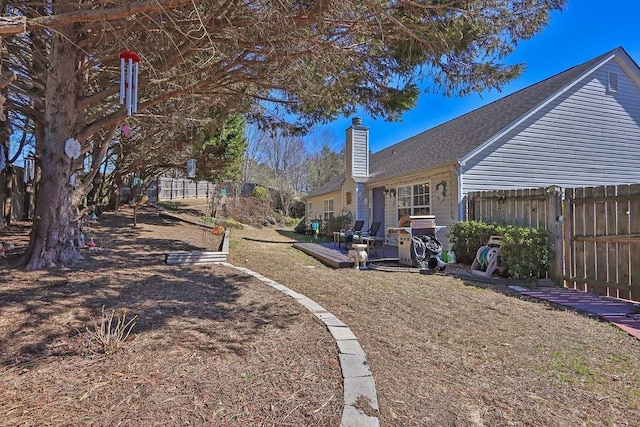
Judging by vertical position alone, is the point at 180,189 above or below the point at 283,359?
above

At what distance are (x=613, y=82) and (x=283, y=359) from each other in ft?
43.2

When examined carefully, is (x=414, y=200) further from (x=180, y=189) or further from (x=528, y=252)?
(x=180, y=189)

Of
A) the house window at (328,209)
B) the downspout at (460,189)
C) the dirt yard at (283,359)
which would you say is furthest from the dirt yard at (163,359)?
the house window at (328,209)

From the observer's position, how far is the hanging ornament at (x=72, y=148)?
5797 mm

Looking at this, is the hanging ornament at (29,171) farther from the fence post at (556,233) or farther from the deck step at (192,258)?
the fence post at (556,233)

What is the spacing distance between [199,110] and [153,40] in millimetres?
3745

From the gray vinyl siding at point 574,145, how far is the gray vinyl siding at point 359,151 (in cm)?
546

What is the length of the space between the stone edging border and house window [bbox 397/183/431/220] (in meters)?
7.72

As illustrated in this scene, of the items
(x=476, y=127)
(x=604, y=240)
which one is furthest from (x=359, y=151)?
(x=604, y=240)

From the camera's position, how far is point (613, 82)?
10.8m

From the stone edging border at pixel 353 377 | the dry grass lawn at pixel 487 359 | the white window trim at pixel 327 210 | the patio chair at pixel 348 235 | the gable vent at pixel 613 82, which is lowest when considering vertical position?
the dry grass lawn at pixel 487 359

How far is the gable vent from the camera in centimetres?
1075

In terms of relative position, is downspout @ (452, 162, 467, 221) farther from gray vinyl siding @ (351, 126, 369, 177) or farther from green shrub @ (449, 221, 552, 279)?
gray vinyl siding @ (351, 126, 369, 177)

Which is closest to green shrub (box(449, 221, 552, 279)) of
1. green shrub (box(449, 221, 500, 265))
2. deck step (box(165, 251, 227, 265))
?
green shrub (box(449, 221, 500, 265))
